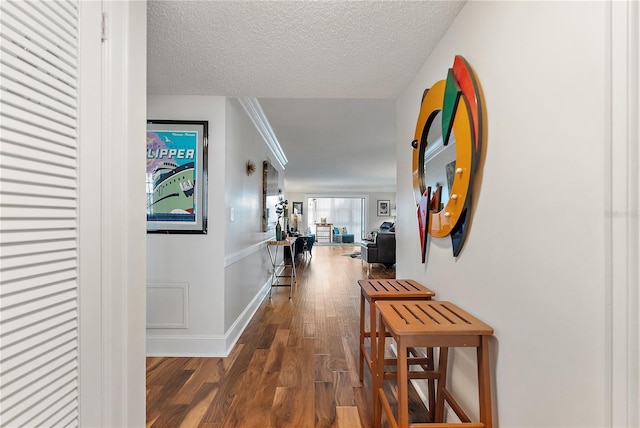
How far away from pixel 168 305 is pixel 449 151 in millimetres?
2425

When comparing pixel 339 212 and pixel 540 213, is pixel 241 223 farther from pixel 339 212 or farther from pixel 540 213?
pixel 339 212

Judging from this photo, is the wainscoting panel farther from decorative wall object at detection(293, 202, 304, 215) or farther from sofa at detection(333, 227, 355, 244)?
sofa at detection(333, 227, 355, 244)

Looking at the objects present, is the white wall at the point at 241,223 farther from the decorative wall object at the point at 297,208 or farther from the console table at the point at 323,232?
the console table at the point at 323,232

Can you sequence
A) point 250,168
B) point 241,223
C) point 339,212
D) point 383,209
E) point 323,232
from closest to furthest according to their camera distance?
point 241,223 < point 250,168 < point 383,209 < point 323,232 < point 339,212

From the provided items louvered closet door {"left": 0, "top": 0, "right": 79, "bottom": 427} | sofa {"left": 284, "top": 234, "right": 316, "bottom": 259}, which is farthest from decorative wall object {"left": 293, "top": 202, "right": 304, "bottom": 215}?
louvered closet door {"left": 0, "top": 0, "right": 79, "bottom": 427}

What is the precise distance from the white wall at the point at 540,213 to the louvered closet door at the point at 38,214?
143cm

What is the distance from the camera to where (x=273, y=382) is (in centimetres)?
201

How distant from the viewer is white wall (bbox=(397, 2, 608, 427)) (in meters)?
0.75

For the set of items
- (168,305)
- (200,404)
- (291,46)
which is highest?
(291,46)

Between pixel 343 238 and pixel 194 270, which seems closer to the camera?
pixel 194 270

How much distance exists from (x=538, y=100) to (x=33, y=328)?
1.59m

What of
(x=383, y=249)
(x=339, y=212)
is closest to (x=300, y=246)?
(x=383, y=249)

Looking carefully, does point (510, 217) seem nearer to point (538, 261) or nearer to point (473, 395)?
point (538, 261)

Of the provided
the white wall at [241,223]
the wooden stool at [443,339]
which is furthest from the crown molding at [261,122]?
the wooden stool at [443,339]
